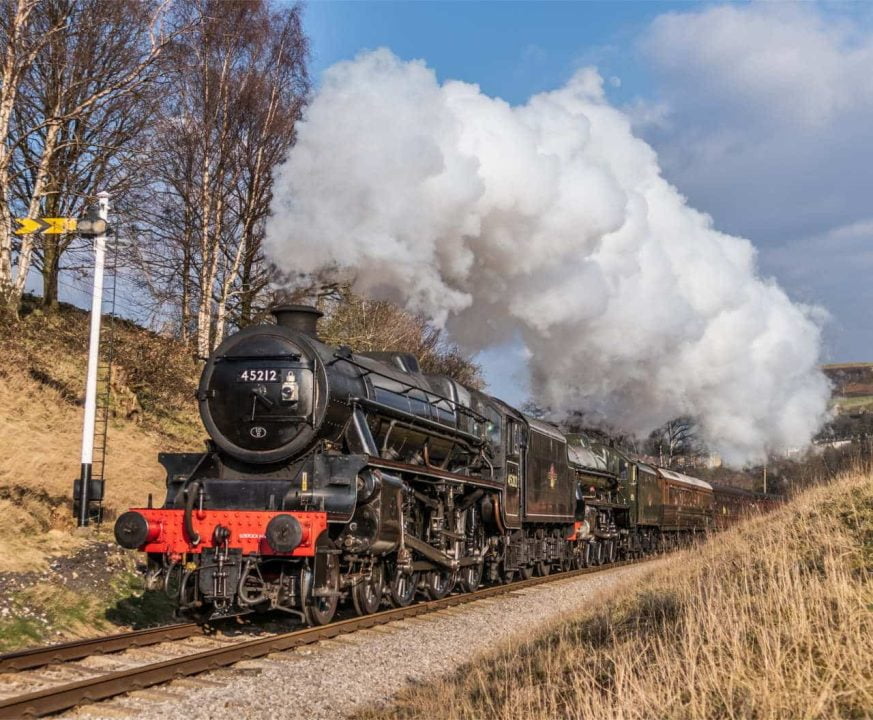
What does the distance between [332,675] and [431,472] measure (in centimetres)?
393

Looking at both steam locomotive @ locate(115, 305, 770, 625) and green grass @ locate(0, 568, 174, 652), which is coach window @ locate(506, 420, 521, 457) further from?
green grass @ locate(0, 568, 174, 652)

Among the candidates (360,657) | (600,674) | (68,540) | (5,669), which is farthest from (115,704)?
(68,540)

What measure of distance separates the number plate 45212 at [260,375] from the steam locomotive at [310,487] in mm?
15

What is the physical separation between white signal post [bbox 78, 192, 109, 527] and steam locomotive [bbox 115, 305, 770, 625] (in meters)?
1.76

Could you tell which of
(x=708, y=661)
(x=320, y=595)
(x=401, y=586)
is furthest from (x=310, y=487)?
(x=708, y=661)

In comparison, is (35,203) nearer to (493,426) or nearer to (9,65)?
(9,65)

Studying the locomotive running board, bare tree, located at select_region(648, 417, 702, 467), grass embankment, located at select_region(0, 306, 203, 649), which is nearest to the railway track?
grass embankment, located at select_region(0, 306, 203, 649)

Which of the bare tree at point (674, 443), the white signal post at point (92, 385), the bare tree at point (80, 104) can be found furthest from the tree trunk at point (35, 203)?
the bare tree at point (674, 443)

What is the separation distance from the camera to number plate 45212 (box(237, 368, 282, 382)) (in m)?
9.32

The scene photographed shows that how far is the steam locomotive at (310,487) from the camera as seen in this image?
8.55m

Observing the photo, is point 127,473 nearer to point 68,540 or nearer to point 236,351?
point 68,540

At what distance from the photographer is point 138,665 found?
7352mm

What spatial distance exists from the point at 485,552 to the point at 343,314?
38.2 feet

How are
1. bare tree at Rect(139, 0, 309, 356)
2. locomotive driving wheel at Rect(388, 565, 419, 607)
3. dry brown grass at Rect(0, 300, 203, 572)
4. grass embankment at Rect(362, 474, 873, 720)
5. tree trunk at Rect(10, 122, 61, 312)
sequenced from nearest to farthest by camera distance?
grass embankment at Rect(362, 474, 873, 720), locomotive driving wheel at Rect(388, 565, 419, 607), dry brown grass at Rect(0, 300, 203, 572), tree trunk at Rect(10, 122, 61, 312), bare tree at Rect(139, 0, 309, 356)
